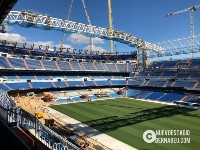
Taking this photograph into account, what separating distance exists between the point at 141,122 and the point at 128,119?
9.30ft

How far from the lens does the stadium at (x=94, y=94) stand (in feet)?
60.1

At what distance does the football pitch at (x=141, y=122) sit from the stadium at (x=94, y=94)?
4.7 inches

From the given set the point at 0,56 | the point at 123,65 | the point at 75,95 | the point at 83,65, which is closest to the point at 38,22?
the point at 0,56

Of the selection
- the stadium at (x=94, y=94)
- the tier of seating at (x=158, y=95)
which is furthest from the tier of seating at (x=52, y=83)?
the tier of seating at (x=158, y=95)

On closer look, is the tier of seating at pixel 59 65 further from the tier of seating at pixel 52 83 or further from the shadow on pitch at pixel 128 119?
the shadow on pitch at pixel 128 119

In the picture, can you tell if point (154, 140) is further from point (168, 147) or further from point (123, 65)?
point (123, 65)

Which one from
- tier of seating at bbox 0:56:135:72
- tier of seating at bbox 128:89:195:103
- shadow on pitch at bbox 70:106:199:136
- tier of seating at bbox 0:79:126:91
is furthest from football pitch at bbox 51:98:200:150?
tier of seating at bbox 0:56:135:72

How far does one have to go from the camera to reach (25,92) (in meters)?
58.6

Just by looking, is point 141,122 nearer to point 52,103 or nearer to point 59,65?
point 52,103

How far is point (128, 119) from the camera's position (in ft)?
124

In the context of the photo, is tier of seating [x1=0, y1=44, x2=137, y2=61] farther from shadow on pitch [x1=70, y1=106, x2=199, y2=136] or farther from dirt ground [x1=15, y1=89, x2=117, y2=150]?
shadow on pitch [x1=70, y1=106, x2=199, y2=136]

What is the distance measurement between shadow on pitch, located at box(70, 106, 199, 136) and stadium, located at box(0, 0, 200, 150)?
0.49 feet

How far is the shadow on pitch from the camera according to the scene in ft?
108

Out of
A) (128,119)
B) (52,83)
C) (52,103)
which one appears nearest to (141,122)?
(128,119)
